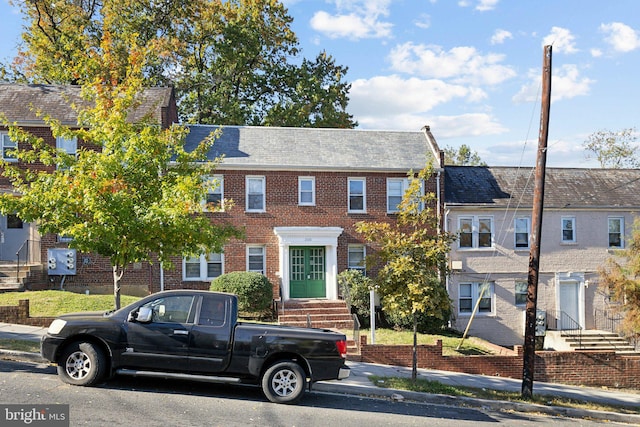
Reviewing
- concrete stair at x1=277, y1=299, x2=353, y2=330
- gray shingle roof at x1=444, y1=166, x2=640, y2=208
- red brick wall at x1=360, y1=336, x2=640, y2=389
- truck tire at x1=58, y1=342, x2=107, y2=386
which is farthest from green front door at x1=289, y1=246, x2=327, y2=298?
truck tire at x1=58, y1=342, x2=107, y2=386

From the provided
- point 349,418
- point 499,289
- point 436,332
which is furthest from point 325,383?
point 499,289

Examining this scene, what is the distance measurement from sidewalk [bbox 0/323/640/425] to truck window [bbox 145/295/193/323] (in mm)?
3284

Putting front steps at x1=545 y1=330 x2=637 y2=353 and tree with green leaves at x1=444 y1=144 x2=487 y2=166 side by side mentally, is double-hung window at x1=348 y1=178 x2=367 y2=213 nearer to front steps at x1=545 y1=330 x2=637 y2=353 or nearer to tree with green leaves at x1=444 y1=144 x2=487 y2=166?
front steps at x1=545 y1=330 x2=637 y2=353

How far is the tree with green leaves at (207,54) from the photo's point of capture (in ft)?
112

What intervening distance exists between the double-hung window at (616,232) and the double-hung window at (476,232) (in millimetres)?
5336

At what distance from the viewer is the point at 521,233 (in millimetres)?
24797

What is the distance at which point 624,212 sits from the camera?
25.4 metres

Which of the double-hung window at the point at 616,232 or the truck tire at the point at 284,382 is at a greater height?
the double-hung window at the point at 616,232

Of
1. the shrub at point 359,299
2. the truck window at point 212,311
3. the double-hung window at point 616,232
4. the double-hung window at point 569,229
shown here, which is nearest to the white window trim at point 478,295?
Result: the double-hung window at point 569,229

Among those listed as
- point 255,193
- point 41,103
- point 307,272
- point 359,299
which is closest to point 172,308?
point 359,299

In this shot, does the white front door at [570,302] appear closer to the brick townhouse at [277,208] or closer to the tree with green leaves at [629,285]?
the tree with green leaves at [629,285]

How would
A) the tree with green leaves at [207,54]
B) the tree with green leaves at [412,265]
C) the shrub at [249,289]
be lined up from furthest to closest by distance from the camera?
the tree with green leaves at [207,54]
the shrub at [249,289]
the tree with green leaves at [412,265]

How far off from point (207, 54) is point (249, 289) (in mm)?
21305

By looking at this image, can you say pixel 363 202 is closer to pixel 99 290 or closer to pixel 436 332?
pixel 436 332
